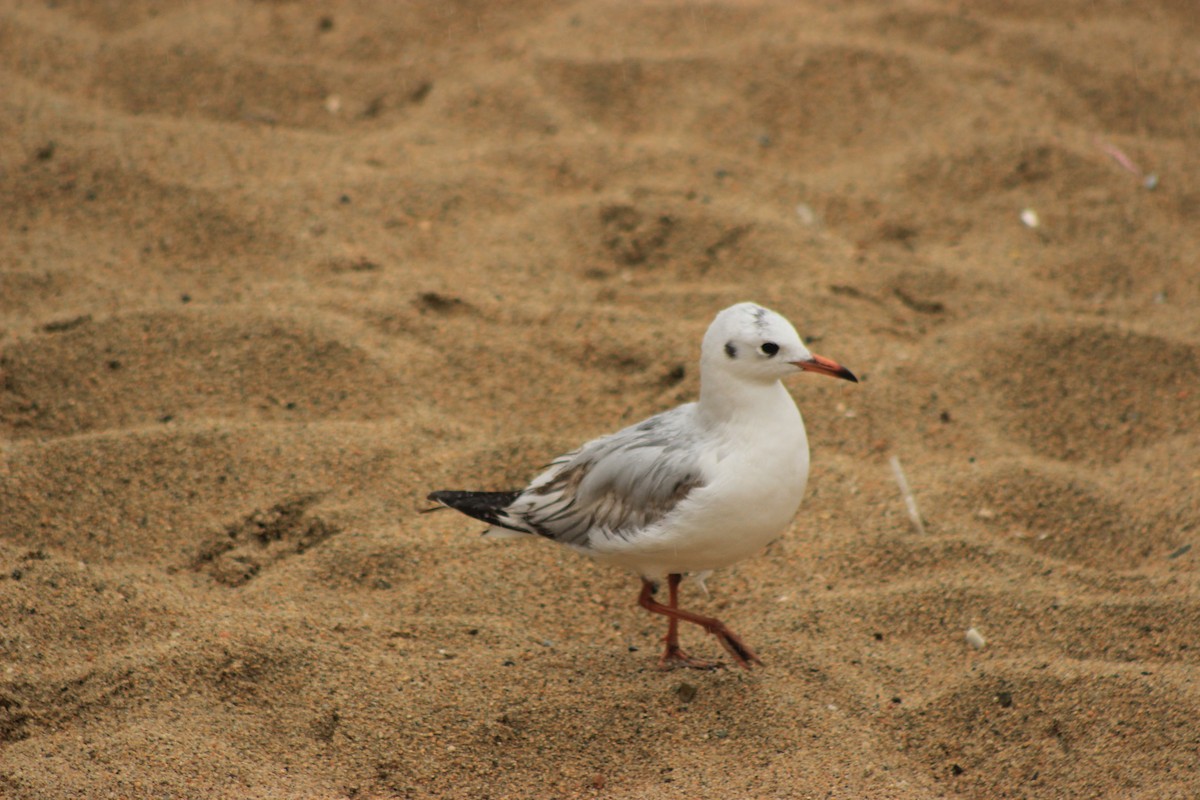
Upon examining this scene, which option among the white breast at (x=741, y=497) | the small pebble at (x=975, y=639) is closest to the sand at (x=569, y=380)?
the small pebble at (x=975, y=639)

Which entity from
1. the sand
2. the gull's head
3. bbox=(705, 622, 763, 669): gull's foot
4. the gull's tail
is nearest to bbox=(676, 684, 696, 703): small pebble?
the sand

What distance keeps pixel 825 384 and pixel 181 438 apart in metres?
2.06

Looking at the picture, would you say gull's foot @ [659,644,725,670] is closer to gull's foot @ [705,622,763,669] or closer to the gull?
the gull

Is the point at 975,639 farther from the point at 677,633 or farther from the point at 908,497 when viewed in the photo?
the point at 677,633

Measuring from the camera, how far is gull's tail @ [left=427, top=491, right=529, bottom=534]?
3236 mm

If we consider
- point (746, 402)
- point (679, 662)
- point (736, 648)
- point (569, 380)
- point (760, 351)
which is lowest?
point (679, 662)

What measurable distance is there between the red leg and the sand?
6 cm

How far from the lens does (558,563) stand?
3.54 meters

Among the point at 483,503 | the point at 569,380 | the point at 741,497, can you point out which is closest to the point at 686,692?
the point at 741,497

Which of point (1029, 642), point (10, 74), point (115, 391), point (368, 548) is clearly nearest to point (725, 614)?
point (1029, 642)

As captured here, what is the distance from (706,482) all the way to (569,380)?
1.17 metres

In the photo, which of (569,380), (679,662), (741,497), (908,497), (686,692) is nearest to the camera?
(741,497)

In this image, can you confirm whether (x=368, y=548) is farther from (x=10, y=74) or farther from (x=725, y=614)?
(x=10, y=74)

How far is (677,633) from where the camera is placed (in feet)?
10.5
